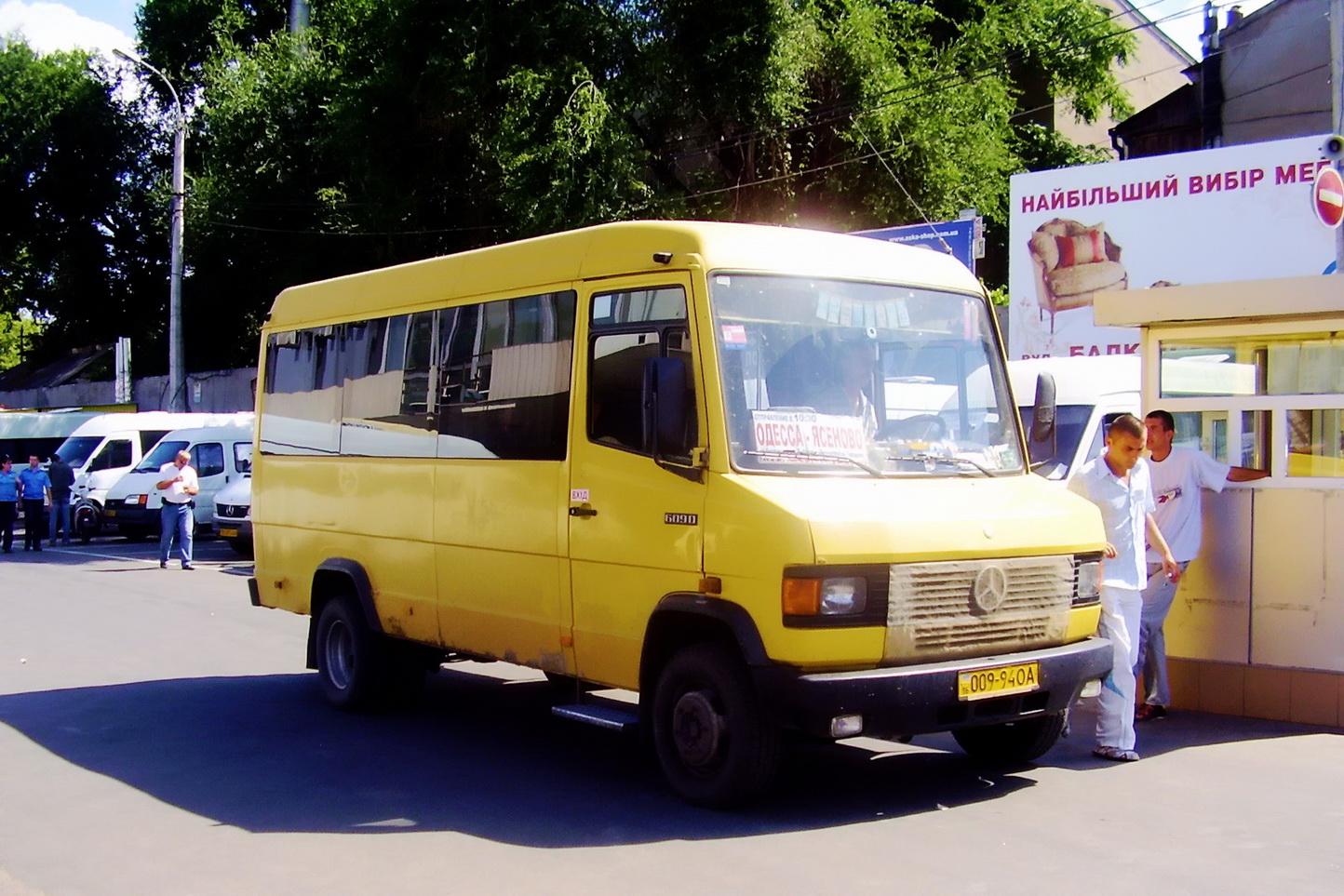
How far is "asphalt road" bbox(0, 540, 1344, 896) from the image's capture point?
5414 mm

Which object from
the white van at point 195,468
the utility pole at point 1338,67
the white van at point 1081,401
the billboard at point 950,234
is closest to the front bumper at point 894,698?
the white van at point 1081,401

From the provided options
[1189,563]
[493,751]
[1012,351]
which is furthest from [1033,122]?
[493,751]

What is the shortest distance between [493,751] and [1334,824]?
425 centimetres

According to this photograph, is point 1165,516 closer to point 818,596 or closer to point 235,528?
point 818,596

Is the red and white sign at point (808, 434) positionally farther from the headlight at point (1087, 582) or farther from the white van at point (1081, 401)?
the white van at point (1081, 401)

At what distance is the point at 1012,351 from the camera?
2405 cm

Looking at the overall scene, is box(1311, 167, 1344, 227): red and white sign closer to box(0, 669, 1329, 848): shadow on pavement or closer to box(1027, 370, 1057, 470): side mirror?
box(1027, 370, 1057, 470): side mirror

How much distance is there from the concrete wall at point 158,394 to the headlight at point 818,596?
3003 cm

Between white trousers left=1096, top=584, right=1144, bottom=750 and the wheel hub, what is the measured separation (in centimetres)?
225

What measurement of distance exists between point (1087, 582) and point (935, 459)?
973mm

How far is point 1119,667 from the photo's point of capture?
7.32 m

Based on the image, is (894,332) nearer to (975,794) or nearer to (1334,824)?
(975,794)

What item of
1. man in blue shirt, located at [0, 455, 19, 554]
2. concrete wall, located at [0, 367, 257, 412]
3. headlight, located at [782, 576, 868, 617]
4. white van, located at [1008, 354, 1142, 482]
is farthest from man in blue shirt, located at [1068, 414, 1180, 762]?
concrete wall, located at [0, 367, 257, 412]

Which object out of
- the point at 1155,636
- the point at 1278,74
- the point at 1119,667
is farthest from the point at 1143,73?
the point at 1119,667
